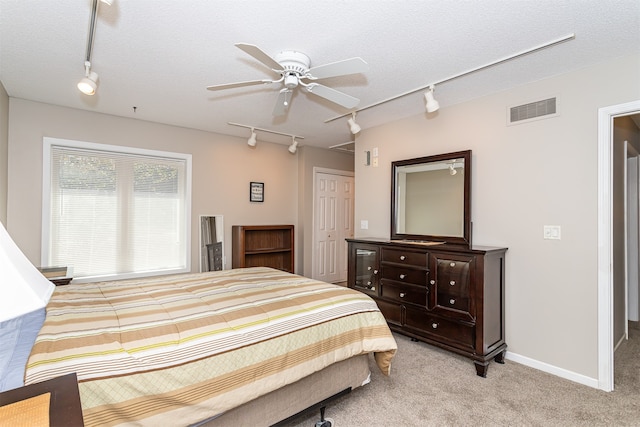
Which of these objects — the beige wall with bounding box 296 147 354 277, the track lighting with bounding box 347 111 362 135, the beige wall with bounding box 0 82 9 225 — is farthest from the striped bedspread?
the beige wall with bounding box 296 147 354 277

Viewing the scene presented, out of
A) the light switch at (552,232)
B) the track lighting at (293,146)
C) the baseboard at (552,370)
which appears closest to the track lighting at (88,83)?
the track lighting at (293,146)

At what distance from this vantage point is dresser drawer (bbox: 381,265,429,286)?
2961 millimetres

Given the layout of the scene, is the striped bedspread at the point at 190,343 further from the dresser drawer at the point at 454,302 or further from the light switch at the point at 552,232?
the light switch at the point at 552,232

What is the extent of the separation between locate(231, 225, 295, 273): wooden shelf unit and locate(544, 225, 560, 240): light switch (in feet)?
10.8

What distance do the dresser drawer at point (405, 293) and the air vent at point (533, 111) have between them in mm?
1784

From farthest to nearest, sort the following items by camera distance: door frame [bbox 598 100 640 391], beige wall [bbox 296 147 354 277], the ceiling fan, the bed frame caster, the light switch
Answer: beige wall [bbox 296 147 354 277]
the light switch
door frame [bbox 598 100 640 391]
the ceiling fan
the bed frame caster

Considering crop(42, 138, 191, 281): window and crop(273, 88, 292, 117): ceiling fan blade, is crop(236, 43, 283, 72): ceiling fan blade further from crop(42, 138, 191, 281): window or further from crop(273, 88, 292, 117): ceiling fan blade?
crop(42, 138, 191, 281): window

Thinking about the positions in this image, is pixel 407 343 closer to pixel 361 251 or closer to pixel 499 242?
pixel 361 251

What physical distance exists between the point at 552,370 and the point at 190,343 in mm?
2876

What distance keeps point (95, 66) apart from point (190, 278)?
72.9 inches

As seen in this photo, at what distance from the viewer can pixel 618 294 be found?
294 cm

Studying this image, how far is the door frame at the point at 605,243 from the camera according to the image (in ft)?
7.57

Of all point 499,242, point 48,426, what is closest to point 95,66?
point 48,426

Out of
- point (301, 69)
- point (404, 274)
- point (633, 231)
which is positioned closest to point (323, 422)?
point (404, 274)
